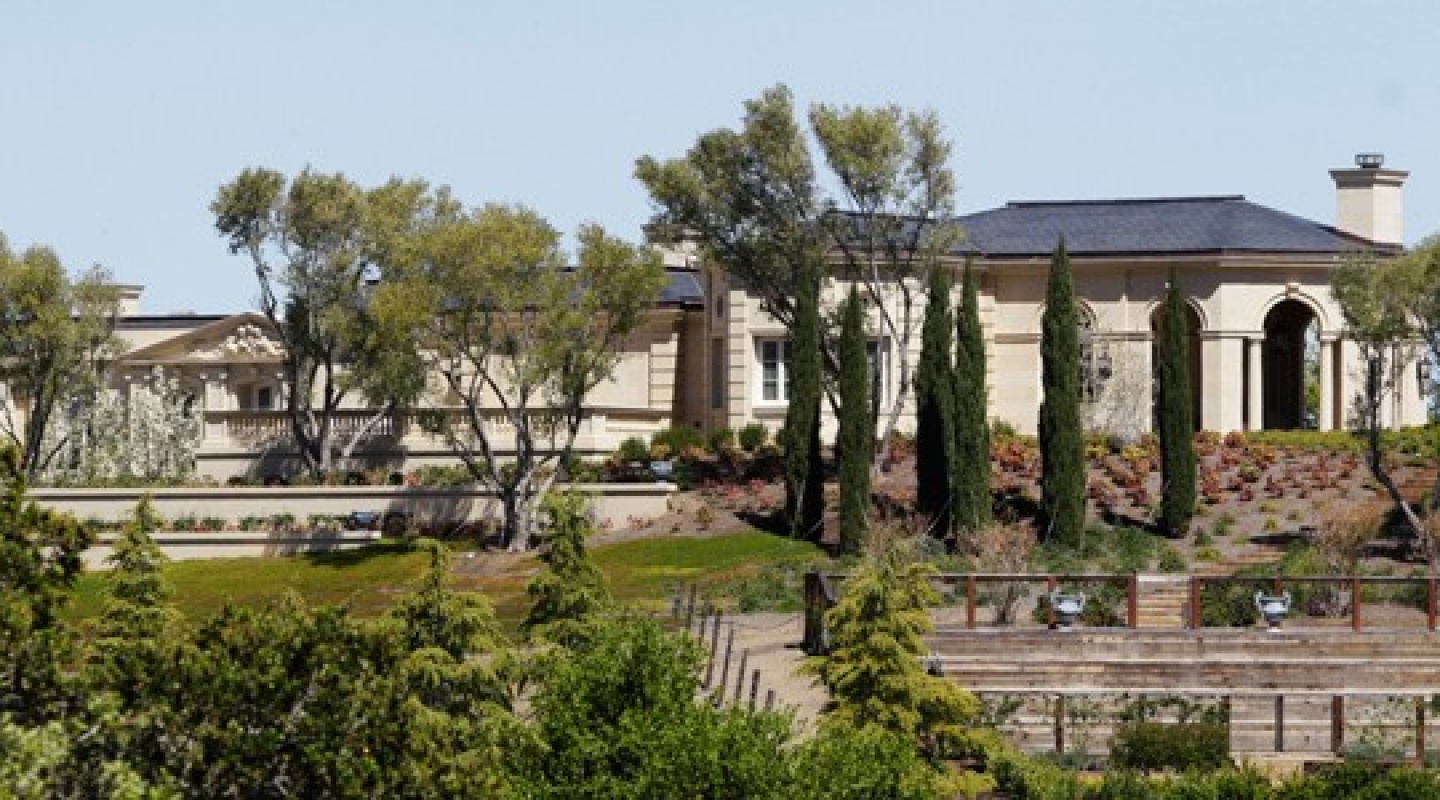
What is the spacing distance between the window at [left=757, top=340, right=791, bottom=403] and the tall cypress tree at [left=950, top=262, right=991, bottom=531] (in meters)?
10.5

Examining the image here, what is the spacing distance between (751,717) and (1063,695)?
37.6ft

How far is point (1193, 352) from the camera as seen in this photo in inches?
2835

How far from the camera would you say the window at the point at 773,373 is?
69.4 metres

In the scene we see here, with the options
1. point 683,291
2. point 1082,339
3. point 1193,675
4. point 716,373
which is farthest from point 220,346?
point 1193,675

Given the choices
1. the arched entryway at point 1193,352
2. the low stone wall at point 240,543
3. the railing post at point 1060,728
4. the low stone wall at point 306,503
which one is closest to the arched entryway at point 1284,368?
the arched entryway at point 1193,352

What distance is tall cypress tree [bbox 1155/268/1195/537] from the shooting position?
5838 centimetres

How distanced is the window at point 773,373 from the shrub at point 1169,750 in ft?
98.6

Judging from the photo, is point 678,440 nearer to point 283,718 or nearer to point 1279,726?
point 1279,726

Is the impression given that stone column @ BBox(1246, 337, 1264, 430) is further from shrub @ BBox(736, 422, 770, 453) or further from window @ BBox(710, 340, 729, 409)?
window @ BBox(710, 340, 729, 409)

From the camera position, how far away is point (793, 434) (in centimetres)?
5928

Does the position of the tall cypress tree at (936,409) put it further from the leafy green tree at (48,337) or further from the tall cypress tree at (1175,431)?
the leafy green tree at (48,337)

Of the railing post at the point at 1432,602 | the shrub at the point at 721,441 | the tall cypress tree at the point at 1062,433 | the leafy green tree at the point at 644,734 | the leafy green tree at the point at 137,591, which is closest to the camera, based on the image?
the leafy green tree at the point at 644,734

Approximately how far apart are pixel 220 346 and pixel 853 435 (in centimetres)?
2200

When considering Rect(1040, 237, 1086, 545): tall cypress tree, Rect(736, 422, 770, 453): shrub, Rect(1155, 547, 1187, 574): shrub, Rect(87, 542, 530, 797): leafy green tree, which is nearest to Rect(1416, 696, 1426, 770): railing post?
Rect(1155, 547, 1187, 574): shrub
